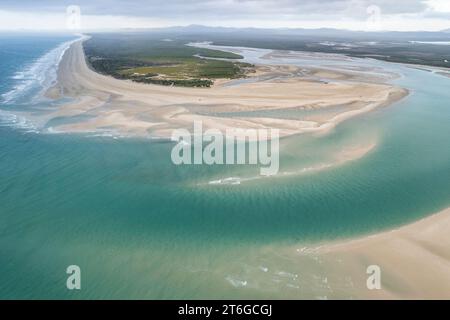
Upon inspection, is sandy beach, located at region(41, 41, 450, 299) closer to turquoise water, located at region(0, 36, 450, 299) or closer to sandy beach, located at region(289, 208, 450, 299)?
sandy beach, located at region(289, 208, 450, 299)

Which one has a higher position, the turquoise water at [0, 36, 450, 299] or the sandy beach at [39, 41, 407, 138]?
the sandy beach at [39, 41, 407, 138]

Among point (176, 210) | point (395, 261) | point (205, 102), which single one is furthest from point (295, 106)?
point (395, 261)

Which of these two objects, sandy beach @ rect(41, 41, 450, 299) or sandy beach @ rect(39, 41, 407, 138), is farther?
sandy beach @ rect(39, 41, 407, 138)

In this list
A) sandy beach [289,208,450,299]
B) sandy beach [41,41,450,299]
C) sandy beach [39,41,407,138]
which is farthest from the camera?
sandy beach [39,41,407,138]

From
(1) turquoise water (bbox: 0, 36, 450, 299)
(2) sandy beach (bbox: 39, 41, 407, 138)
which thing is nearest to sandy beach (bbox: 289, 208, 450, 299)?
(1) turquoise water (bbox: 0, 36, 450, 299)
